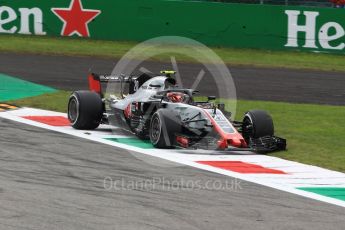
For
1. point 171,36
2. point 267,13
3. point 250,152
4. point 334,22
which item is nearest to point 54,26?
point 171,36

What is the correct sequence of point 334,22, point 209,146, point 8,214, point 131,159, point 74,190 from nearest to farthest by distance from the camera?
1. point 8,214
2. point 74,190
3. point 131,159
4. point 209,146
5. point 334,22

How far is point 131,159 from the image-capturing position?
510 inches

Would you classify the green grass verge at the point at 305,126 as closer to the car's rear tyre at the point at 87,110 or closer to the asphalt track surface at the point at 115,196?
the asphalt track surface at the point at 115,196

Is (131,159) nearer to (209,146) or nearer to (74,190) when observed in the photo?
(209,146)

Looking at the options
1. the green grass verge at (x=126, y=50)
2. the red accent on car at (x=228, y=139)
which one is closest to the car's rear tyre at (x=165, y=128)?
the red accent on car at (x=228, y=139)

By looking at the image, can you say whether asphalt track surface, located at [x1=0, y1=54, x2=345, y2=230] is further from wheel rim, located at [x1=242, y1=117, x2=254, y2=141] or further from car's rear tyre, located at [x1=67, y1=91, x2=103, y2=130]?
wheel rim, located at [x1=242, y1=117, x2=254, y2=141]

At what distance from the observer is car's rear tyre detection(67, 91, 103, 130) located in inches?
613

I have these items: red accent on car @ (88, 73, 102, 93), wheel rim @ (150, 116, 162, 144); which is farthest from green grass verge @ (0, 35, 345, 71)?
wheel rim @ (150, 116, 162, 144)

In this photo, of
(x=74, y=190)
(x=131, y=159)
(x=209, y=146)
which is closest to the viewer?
(x=74, y=190)

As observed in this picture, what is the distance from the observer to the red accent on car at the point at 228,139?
13.6 m

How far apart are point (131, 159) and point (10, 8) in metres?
19.8

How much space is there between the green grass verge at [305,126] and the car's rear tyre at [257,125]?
1.47 feet

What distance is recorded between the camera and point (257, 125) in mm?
14344

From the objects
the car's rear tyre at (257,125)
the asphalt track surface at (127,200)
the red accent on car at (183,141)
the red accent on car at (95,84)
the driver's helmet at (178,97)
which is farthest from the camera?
the red accent on car at (95,84)
